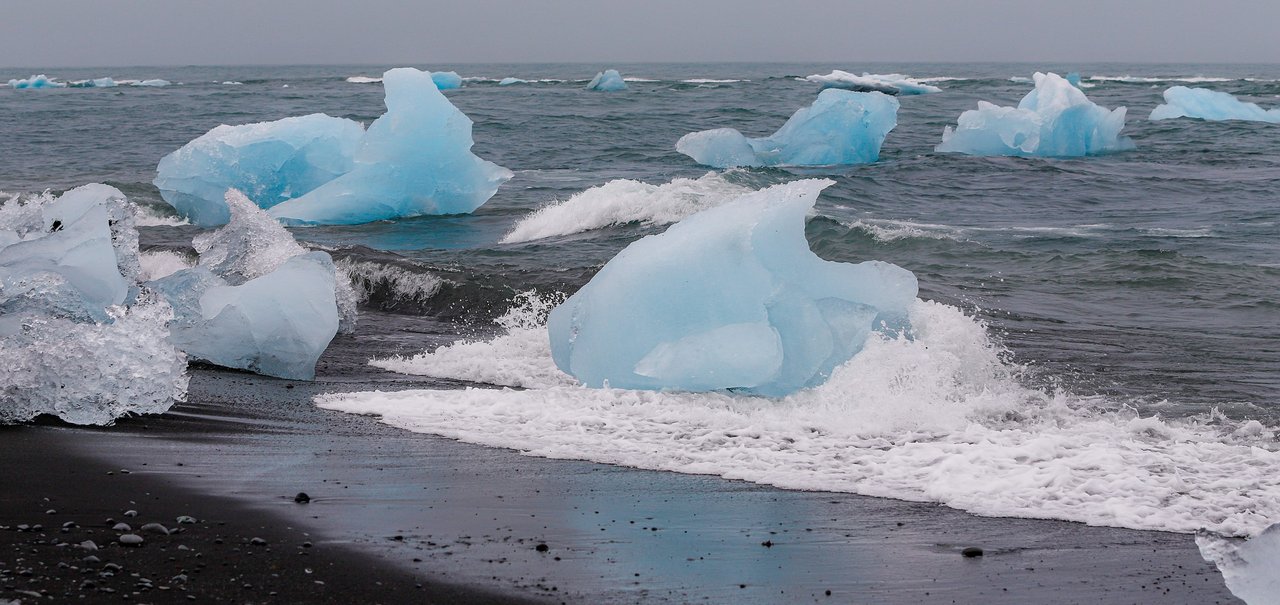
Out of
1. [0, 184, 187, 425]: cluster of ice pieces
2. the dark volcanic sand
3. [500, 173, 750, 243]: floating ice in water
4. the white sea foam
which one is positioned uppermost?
[0, 184, 187, 425]: cluster of ice pieces

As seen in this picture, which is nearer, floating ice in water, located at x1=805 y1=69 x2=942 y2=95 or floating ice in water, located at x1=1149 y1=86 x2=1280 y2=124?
floating ice in water, located at x1=1149 y1=86 x2=1280 y2=124

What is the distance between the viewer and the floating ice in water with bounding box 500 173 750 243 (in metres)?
14.2

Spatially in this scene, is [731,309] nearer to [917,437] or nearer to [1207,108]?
[917,437]

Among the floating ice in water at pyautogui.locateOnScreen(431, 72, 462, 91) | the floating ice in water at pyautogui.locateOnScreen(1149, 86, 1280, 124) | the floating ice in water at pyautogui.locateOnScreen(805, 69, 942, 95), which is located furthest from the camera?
the floating ice in water at pyautogui.locateOnScreen(431, 72, 462, 91)

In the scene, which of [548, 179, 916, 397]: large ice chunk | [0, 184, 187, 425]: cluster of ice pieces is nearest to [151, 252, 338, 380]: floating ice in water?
[0, 184, 187, 425]: cluster of ice pieces

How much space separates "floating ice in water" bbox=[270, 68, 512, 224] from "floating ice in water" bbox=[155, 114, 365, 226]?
62 cm

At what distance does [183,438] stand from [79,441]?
1.43 ft

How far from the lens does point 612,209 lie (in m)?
14.7

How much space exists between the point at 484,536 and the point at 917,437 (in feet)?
7.79

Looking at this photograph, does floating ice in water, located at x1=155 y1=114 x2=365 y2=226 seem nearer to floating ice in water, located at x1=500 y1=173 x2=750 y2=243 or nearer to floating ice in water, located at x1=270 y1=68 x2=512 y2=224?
floating ice in water, located at x1=270 y1=68 x2=512 y2=224

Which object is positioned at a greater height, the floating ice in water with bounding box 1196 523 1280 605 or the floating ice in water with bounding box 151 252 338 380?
the floating ice in water with bounding box 151 252 338 380

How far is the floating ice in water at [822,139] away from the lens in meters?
20.7

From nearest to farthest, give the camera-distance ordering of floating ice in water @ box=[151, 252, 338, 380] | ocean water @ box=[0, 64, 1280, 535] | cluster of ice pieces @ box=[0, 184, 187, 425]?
ocean water @ box=[0, 64, 1280, 535]
cluster of ice pieces @ box=[0, 184, 187, 425]
floating ice in water @ box=[151, 252, 338, 380]

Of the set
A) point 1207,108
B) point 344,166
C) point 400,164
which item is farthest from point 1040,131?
point 344,166
